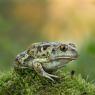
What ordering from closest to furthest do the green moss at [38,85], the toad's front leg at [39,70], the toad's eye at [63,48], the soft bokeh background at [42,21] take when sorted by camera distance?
the green moss at [38,85] < the toad's front leg at [39,70] < the toad's eye at [63,48] < the soft bokeh background at [42,21]

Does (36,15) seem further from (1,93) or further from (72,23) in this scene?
(1,93)

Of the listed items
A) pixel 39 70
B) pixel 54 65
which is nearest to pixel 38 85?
pixel 39 70

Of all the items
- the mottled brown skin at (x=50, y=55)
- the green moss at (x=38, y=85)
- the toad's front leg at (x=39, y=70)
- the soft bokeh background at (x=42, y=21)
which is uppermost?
the soft bokeh background at (x=42, y=21)

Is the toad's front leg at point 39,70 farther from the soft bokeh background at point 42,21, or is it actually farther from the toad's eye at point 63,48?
the soft bokeh background at point 42,21

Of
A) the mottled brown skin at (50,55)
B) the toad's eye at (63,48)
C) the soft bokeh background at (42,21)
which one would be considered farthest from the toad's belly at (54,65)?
the soft bokeh background at (42,21)

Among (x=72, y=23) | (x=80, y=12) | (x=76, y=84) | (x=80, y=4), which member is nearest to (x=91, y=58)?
(x=76, y=84)

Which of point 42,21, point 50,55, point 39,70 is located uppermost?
point 42,21

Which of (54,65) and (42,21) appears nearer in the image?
(54,65)

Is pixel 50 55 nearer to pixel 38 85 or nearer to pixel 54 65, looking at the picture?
pixel 54 65
